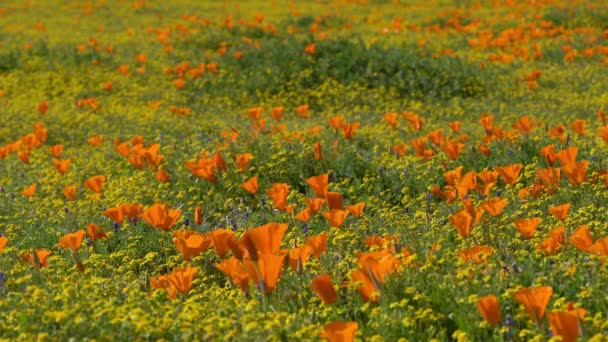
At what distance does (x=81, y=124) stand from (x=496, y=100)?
537cm

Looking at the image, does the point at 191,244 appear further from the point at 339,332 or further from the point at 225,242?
the point at 339,332

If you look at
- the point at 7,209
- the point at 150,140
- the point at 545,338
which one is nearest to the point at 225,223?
the point at 7,209

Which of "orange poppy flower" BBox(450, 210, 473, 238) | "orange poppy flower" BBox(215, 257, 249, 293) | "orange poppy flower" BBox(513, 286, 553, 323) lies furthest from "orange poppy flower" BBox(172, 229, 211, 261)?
"orange poppy flower" BBox(513, 286, 553, 323)

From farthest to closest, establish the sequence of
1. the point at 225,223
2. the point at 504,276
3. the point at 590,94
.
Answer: the point at 590,94
the point at 225,223
the point at 504,276

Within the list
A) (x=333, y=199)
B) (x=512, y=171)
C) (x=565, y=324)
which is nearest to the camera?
(x=565, y=324)

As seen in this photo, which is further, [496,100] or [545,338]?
[496,100]

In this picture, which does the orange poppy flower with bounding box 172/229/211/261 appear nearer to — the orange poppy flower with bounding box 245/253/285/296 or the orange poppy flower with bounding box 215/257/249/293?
the orange poppy flower with bounding box 215/257/249/293

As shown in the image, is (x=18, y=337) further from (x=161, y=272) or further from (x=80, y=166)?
(x=80, y=166)

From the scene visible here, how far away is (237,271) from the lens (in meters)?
2.95

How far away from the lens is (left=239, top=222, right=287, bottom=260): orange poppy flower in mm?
2936

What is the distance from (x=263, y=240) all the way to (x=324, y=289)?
0.33 meters

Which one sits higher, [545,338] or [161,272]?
[545,338]

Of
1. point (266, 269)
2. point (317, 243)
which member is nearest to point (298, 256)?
point (317, 243)

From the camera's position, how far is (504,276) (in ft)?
10.2
